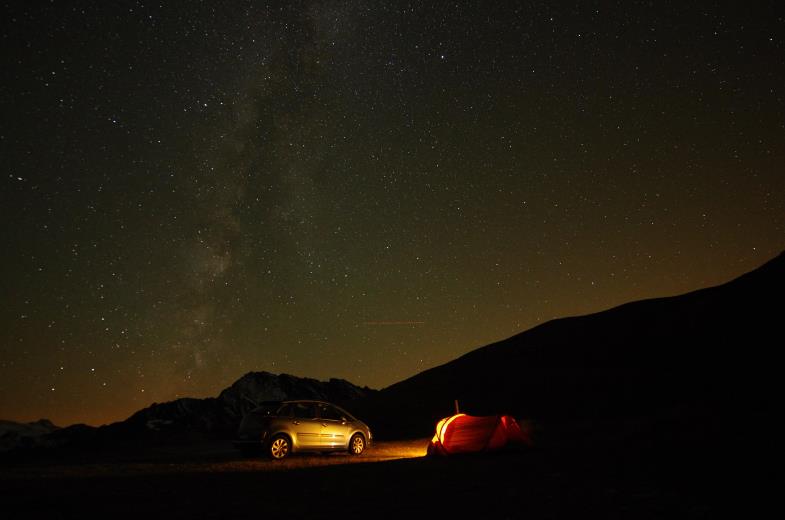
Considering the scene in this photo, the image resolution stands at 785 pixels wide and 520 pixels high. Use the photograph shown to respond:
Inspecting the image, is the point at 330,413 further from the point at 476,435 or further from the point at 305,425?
the point at 476,435

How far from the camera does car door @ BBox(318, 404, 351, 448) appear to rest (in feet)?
59.2

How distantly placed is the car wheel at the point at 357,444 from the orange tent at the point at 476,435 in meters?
2.18

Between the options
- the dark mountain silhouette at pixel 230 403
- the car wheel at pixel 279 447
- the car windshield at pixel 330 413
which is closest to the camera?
the car wheel at pixel 279 447

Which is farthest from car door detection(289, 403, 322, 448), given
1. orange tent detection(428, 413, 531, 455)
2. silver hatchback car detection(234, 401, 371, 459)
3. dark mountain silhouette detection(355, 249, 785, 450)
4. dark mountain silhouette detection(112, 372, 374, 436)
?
dark mountain silhouette detection(112, 372, 374, 436)

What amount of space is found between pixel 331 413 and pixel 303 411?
108cm

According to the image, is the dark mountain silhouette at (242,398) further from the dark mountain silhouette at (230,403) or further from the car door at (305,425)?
the car door at (305,425)

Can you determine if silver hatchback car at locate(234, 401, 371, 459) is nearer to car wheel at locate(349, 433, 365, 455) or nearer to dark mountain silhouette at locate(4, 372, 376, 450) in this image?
car wheel at locate(349, 433, 365, 455)

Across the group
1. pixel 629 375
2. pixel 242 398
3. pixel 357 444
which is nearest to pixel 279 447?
pixel 357 444

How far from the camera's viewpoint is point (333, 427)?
18297 mm

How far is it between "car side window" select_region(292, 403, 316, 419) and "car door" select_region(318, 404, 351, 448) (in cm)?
31

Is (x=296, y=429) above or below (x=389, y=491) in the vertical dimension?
above

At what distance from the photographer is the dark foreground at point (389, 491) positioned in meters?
8.41

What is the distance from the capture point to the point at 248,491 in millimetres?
10641

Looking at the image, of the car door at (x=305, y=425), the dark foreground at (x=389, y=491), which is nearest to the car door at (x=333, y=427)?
the car door at (x=305, y=425)
